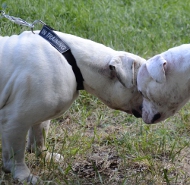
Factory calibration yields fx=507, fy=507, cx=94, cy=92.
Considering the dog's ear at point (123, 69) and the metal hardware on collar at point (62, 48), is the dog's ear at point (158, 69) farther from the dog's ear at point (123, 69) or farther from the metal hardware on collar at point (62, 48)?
the metal hardware on collar at point (62, 48)

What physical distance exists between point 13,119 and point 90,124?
1.31 m

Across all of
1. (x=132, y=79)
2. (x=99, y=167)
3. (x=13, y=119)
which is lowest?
(x=99, y=167)

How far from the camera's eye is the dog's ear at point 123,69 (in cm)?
329

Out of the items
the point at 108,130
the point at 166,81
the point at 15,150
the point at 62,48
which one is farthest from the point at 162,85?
the point at 108,130

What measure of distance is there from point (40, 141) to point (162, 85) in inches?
42.0

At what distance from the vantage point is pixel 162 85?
3.20m

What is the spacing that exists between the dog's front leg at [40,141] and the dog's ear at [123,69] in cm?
75

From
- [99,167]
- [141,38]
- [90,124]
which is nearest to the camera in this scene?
[99,167]

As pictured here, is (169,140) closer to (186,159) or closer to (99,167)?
(186,159)

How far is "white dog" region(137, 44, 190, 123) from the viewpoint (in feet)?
10.3

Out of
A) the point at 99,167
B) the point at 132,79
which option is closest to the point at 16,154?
the point at 99,167

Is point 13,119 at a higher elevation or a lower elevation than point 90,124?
higher

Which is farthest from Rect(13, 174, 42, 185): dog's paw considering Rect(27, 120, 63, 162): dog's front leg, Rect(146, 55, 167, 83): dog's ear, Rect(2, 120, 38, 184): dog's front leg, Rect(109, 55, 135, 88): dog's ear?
Rect(146, 55, 167, 83): dog's ear

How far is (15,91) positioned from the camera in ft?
10.5
